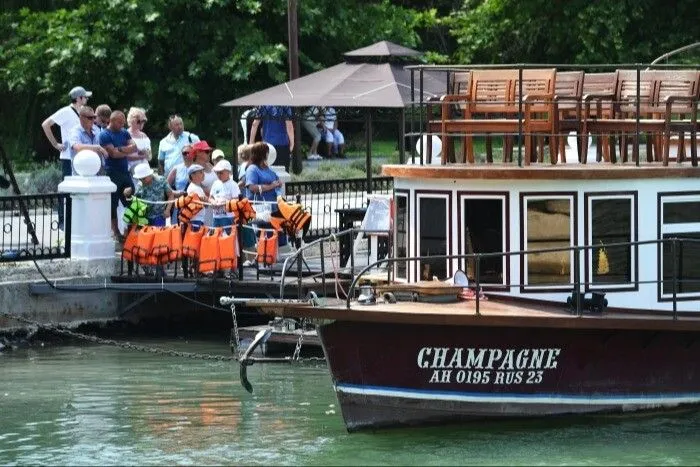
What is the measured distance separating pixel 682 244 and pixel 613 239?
676mm

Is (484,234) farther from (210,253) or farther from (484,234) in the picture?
(210,253)

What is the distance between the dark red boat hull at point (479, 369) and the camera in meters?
18.7

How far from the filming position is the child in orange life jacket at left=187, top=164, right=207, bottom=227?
2419 centimetres

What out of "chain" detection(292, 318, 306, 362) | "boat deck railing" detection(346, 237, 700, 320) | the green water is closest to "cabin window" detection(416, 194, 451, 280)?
"boat deck railing" detection(346, 237, 700, 320)

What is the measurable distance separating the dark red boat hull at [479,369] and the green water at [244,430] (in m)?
0.19

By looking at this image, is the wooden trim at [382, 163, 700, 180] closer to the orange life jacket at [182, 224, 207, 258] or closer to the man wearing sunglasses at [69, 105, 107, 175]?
the orange life jacket at [182, 224, 207, 258]

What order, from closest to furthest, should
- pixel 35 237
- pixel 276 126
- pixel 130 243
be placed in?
pixel 130 243 < pixel 35 237 < pixel 276 126

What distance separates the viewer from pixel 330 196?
1124 inches

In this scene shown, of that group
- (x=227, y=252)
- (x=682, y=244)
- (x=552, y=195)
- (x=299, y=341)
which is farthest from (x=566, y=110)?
(x=227, y=252)

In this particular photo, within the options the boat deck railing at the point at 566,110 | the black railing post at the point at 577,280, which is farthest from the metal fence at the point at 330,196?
the black railing post at the point at 577,280

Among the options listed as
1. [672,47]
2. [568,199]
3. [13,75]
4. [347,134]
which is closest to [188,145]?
[568,199]

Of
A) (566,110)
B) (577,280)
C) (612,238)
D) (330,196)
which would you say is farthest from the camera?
(330,196)

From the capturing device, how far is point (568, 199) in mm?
19188

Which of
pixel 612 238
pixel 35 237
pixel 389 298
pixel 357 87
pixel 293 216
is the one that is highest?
pixel 357 87
